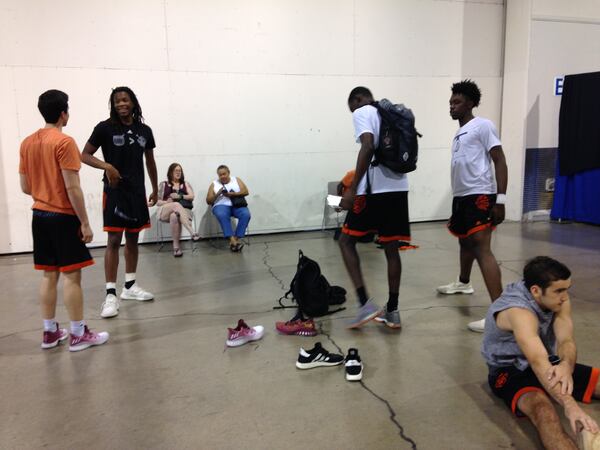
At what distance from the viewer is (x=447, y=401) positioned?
2430 millimetres

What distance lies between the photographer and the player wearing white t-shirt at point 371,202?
3.19 meters

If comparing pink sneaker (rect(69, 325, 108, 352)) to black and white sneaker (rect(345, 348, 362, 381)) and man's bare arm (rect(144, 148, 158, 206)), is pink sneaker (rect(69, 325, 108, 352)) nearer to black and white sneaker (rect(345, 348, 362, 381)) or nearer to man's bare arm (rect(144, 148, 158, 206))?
man's bare arm (rect(144, 148, 158, 206))

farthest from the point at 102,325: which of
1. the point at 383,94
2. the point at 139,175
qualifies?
the point at 383,94

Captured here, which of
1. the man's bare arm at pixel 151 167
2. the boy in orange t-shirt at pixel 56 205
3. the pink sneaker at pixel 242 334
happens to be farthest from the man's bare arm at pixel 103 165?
the pink sneaker at pixel 242 334

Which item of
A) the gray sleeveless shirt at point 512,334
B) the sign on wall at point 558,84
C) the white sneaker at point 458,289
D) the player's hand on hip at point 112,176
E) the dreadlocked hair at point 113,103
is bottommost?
the white sneaker at point 458,289

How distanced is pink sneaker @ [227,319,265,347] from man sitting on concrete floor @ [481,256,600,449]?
1503 millimetres

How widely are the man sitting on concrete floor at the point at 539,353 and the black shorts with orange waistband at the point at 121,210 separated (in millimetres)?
2806

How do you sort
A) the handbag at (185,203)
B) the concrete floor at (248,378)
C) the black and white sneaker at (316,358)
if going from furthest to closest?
the handbag at (185,203) < the black and white sneaker at (316,358) < the concrete floor at (248,378)

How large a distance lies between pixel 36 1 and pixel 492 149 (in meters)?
5.85

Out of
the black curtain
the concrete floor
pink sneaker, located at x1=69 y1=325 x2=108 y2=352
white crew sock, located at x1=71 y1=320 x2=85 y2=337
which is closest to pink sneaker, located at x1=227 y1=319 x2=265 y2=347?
the concrete floor

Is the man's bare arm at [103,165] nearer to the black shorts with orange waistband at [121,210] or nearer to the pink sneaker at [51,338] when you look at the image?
the black shorts with orange waistband at [121,210]

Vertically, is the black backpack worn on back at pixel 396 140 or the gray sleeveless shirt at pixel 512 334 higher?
the black backpack worn on back at pixel 396 140

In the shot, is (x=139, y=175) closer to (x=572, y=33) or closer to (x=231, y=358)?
(x=231, y=358)

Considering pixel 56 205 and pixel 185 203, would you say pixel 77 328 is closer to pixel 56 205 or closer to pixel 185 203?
pixel 56 205
